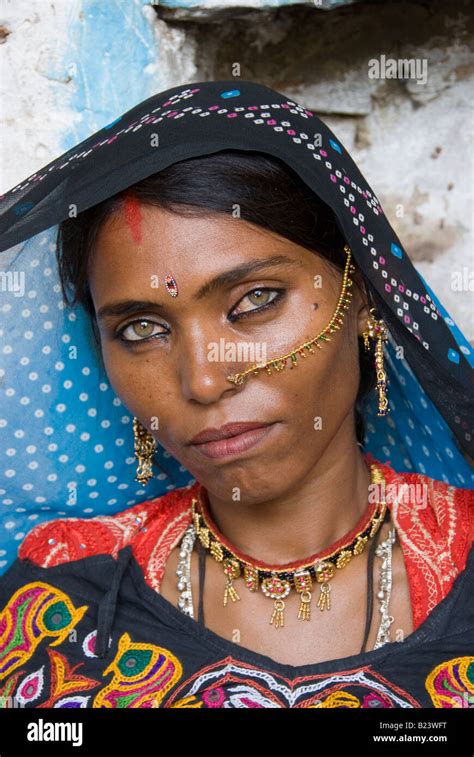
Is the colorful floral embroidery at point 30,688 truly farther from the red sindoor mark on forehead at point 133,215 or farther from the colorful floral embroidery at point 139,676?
the red sindoor mark on forehead at point 133,215

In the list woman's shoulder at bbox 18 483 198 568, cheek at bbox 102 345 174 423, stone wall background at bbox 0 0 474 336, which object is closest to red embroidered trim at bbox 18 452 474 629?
woman's shoulder at bbox 18 483 198 568

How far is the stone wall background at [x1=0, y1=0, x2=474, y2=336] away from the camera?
250 centimetres

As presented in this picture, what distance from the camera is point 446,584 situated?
1819mm

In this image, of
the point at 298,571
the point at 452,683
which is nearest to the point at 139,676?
the point at 298,571

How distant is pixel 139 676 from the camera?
183 centimetres

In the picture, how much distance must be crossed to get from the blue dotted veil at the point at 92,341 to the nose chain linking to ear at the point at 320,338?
0.07 meters

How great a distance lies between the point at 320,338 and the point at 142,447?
0.55 m

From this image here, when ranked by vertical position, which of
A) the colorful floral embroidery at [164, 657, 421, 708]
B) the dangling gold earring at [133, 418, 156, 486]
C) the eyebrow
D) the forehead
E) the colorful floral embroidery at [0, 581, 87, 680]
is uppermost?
the forehead

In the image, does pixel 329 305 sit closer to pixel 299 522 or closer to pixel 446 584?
pixel 299 522

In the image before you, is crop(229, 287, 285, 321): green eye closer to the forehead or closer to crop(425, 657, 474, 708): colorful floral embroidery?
the forehead

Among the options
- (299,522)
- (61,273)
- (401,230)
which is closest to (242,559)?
(299,522)

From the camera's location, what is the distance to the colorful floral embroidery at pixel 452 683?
5.55 feet

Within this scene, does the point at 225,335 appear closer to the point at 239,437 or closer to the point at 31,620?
the point at 239,437

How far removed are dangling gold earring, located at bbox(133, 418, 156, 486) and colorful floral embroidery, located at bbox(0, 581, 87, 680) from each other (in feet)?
1.05
